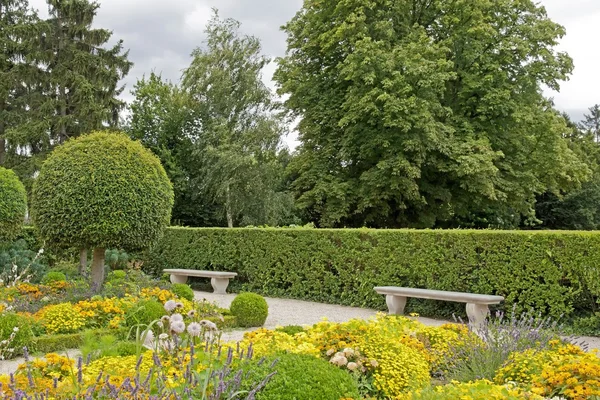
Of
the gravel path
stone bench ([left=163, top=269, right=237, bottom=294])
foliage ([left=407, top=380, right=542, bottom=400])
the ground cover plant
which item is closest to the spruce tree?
stone bench ([left=163, top=269, right=237, bottom=294])

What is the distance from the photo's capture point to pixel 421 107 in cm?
1562

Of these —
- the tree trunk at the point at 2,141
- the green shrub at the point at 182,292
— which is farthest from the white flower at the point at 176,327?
the tree trunk at the point at 2,141

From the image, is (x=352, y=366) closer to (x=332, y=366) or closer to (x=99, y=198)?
(x=332, y=366)

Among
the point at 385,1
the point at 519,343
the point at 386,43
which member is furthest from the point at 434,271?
the point at 385,1

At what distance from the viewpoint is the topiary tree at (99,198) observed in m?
9.09

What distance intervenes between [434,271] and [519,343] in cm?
524

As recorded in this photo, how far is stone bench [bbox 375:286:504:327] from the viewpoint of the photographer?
8.94 metres

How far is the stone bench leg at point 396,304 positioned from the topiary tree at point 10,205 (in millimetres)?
8803

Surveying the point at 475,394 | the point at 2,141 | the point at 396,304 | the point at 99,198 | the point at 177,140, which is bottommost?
the point at 396,304

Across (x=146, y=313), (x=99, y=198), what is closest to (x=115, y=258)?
(x=99, y=198)

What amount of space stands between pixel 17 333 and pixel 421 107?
39.9ft

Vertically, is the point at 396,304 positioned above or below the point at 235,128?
below

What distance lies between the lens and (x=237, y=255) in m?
14.1

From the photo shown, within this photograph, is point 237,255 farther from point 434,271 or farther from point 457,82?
point 457,82
